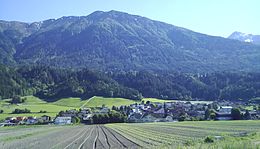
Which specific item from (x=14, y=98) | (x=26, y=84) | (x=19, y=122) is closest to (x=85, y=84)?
(x=26, y=84)

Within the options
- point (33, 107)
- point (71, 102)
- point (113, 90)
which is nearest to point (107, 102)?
point (71, 102)

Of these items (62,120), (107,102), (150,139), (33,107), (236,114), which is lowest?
(62,120)

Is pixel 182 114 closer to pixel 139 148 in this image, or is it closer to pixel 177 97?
pixel 177 97

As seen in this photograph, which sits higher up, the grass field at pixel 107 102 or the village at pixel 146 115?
the grass field at pixel 107 102

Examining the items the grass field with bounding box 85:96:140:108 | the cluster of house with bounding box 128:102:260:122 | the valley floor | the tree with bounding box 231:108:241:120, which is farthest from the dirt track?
the grass field with bounding box 85:96:140:108

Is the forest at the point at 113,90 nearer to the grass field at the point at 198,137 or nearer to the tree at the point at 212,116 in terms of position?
the tree at the point at 212,116

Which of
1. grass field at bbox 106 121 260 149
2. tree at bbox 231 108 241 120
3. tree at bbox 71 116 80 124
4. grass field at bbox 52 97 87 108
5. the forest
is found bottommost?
tree at bbox 71 116 80 124

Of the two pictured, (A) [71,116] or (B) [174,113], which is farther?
(B) [174,113]

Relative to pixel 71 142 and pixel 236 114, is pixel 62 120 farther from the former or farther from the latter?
pixel 71 142

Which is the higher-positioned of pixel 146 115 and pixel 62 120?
pixel 146 115

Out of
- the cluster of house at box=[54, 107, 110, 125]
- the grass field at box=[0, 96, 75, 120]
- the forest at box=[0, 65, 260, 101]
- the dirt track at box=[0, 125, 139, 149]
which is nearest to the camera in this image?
the dirt track at box=[0, 125, 139, 149]

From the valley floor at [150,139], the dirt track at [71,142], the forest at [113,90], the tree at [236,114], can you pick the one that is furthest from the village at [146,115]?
the dirt track at [71,142]

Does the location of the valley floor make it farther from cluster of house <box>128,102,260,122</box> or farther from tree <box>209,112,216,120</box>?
cluster of house <box>128,102,260,122</box>

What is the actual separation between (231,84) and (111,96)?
55.1 m
